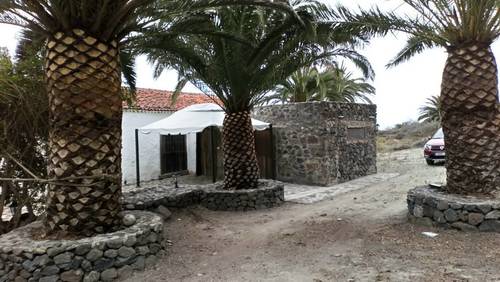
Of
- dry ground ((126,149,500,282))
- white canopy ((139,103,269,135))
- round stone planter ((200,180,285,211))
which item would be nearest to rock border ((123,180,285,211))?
round stone planter ((200,180,285,211))

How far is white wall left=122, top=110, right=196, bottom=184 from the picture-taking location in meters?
14.6

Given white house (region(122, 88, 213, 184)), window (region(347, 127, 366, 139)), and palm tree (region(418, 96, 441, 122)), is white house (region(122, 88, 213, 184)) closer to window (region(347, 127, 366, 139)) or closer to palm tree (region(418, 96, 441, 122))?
window (region(347, 127, 366, 139))

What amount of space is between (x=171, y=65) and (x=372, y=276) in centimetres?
678

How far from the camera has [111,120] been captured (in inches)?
215

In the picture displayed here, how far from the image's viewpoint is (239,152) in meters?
9.41

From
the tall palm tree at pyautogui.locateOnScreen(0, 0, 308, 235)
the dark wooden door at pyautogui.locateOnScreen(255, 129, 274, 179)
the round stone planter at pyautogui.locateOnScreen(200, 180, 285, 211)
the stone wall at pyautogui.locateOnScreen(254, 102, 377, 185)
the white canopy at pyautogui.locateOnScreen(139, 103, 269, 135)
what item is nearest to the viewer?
the tall palm tree at pyautogui.locateOnScreen(0, 0, 308, 235)

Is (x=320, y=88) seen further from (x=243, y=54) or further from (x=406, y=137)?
(x=406, y=137)

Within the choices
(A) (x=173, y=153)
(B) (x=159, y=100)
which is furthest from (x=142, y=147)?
(B) (x=159, y=100)

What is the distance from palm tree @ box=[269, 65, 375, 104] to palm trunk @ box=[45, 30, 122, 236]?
1092cm

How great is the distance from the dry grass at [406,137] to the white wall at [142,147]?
50.0 ft

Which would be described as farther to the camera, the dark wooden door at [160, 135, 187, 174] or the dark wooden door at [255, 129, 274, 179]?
the dark wooden door at [160, 135, 187, 174]

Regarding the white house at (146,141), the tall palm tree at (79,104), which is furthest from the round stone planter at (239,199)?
the white house at (146,141)

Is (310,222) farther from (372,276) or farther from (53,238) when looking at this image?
(53,238)

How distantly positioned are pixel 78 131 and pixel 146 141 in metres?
10.2
